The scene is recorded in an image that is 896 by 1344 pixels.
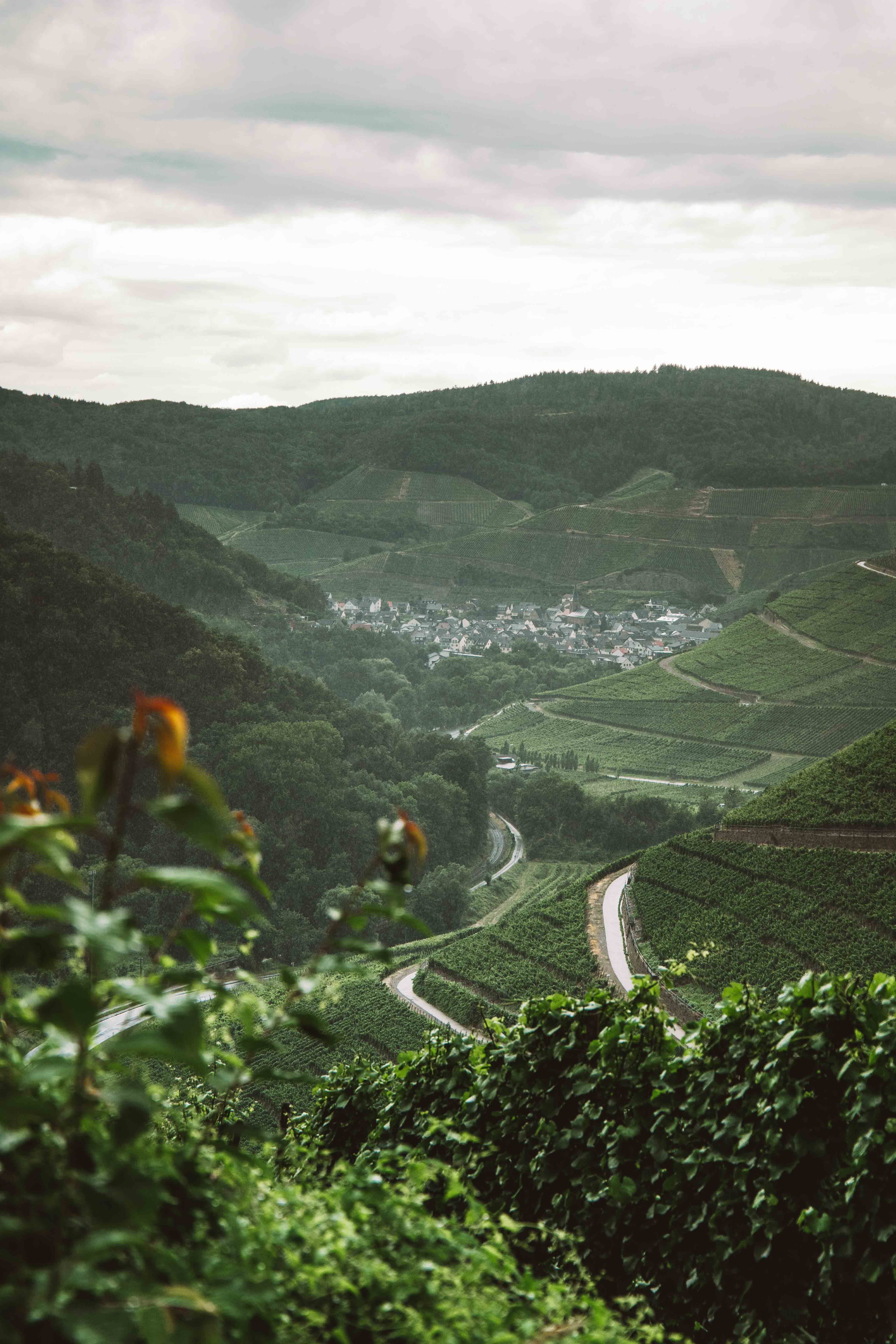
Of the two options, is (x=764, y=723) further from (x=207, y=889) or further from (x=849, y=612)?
(x=207, y=889)

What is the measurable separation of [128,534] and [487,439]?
67050 mm

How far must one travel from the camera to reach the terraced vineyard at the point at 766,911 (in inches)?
810

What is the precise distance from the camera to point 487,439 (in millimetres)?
126312

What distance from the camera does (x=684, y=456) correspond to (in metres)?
121

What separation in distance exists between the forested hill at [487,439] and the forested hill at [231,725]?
225 ft

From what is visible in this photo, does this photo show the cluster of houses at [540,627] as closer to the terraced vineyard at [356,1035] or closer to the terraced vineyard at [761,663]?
the terraced vineyard at [761,663]

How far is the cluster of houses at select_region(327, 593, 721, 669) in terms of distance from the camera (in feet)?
266

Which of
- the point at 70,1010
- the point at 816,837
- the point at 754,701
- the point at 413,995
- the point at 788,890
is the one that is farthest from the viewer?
the point at 754,701

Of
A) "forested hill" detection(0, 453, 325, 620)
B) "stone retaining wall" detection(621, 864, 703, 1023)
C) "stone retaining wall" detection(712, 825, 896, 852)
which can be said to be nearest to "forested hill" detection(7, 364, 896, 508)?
"forested hill" detection(0, 453, 325, 620)

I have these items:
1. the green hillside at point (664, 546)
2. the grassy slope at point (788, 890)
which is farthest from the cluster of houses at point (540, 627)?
the grassy slope at point (788, 890)

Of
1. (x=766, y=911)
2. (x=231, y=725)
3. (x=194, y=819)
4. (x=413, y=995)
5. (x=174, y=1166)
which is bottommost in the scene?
(x=413, y=995)

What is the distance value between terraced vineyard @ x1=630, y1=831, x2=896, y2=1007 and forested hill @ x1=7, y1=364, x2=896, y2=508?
8780cm

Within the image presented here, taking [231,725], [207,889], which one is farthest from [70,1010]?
[231,725]

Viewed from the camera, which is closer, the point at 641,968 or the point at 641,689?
the point at 641,968
